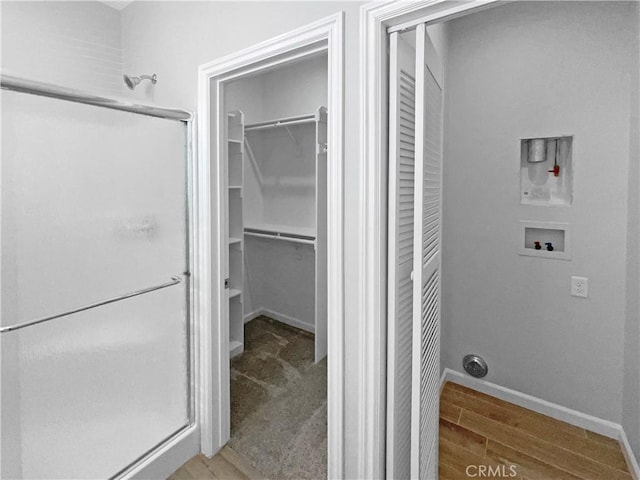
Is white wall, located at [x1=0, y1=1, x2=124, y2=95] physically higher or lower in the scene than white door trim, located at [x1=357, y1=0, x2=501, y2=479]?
higher

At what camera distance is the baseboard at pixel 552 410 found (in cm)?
174

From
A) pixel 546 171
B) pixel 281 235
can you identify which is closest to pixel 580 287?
pixel 546 171

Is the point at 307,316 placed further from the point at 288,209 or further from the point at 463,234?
the point at 463,234

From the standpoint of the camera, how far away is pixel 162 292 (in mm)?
1629

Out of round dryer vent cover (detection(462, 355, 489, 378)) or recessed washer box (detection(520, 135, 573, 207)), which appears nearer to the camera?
recessed washer box (detection(520, 135, 573, 207))

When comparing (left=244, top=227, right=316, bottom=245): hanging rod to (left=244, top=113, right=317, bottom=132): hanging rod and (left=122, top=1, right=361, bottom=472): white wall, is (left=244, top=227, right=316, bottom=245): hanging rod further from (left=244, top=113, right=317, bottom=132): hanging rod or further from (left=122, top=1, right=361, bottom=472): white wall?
(left=122, top=1, right=361, bottom=472): white wall

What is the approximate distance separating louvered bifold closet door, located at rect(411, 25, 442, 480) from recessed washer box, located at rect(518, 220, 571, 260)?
89 cm

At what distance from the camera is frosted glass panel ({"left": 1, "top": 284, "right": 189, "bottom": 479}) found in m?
1.21

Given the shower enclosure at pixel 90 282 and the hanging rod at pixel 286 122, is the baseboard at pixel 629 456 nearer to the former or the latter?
the shower enclosure at pixel 90 282

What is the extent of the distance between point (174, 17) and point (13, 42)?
0.79 metres

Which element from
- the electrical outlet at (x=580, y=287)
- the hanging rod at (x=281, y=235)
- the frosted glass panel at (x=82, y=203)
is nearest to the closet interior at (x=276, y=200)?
the hanging rod at (x=281, y=235)

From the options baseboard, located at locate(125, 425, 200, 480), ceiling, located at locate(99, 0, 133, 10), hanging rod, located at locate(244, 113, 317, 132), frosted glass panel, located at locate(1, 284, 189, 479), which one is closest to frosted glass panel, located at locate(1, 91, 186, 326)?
frosted glass panel, located at locate(1, 284, 189, 479)

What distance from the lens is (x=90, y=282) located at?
1.35 meters
